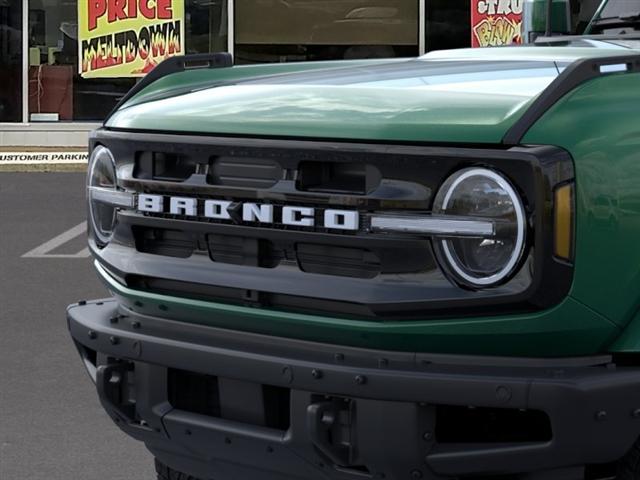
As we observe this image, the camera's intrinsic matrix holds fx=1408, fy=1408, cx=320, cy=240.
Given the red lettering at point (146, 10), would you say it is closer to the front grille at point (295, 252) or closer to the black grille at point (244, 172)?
the front grille at point (295, 252)

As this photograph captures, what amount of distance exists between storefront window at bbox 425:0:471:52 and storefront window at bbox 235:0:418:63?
20cm

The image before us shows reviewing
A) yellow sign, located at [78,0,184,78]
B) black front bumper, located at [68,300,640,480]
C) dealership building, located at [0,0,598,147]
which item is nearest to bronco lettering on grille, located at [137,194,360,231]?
black front bumper, located at [68,300,640,480]

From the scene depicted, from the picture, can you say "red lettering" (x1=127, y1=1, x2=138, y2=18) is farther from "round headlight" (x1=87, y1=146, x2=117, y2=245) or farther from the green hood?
"round headlight" (x1=87, y1=146, x2=117, y2=245)

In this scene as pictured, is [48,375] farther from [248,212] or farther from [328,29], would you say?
[328,29]

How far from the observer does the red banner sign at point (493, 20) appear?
60.8 feet

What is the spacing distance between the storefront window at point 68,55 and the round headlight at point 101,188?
49.5 ft

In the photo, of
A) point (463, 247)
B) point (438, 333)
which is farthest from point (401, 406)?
point (463, 247)

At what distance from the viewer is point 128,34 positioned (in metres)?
18.9

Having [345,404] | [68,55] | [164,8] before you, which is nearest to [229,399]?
[345,404]

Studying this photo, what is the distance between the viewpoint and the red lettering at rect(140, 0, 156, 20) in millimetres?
18797

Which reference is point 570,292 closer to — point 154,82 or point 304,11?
point 154,82

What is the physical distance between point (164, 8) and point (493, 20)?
4.37 meters

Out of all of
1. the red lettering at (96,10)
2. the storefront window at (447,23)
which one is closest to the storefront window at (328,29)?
the storefront window at (447,23)

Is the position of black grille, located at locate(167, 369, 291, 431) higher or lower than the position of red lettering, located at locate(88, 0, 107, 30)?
lower
